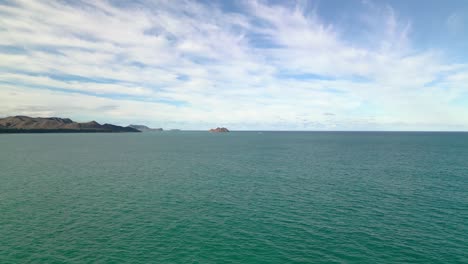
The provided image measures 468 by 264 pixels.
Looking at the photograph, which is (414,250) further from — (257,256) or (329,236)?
(257,256)

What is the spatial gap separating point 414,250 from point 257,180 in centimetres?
4125

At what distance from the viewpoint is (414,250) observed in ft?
101

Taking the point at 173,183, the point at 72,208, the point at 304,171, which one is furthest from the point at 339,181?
the point at 72,208

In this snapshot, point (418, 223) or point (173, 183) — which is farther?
point (173, 183)

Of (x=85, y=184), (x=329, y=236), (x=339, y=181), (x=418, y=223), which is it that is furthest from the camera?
(x=339, y=181)

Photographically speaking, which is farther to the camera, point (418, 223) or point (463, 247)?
point (418, 223)

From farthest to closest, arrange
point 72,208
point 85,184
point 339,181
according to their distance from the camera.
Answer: point 339,181 → point 85,184 → point 72,208

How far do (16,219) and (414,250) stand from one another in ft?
181


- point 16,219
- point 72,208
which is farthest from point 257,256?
point 16,219

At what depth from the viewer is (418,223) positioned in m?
38.6

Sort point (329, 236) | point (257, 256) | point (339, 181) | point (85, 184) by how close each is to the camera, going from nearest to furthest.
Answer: point (257, 256), point (329, 236), point (85, 184), point (339, 181)

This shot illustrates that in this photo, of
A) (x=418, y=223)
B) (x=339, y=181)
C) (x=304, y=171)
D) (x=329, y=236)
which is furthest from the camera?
(x=304, y=171)

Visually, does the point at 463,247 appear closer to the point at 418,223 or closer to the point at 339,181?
the point at 418,223

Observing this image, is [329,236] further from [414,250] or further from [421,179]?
[421,179]
